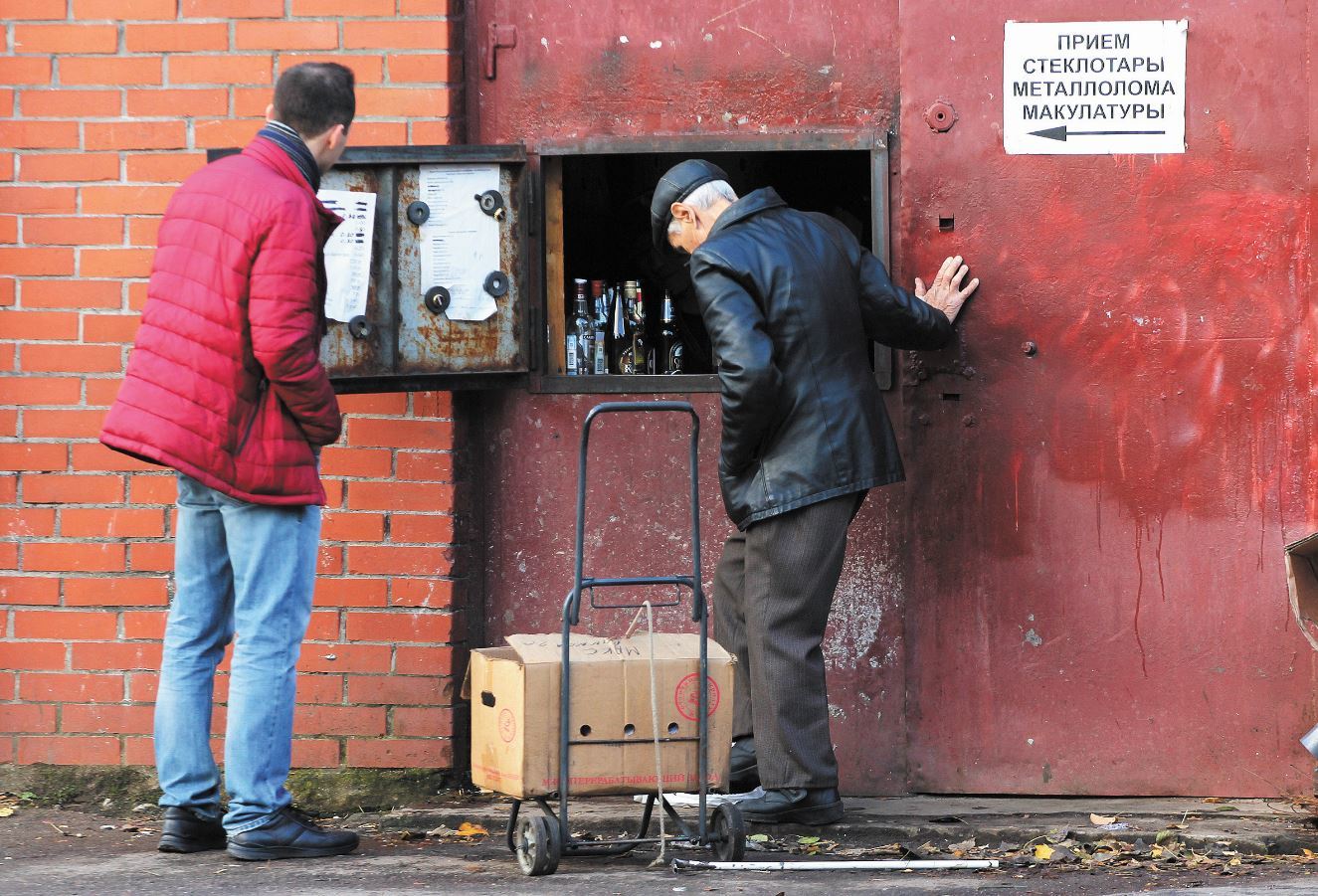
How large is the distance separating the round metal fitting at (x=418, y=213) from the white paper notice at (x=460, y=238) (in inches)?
0.6

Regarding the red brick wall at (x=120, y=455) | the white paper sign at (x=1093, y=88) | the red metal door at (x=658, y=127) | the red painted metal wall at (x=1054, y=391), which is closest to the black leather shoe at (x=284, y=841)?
the red brick wall at (x=120, y=455)

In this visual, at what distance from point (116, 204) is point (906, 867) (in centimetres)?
332

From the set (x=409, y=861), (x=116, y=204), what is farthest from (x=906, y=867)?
(x=116, y=204)

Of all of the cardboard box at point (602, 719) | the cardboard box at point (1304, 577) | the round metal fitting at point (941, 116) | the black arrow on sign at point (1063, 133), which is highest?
the round metal fitting at point (941, 116)

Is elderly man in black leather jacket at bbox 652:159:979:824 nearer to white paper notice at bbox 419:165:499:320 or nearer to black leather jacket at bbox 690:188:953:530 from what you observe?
black leather jacket at bbox 690:188:953:530

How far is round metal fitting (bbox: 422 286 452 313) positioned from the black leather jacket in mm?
885

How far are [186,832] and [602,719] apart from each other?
1.32 meters

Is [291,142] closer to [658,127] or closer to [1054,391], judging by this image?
[658,127]

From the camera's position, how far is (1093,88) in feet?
17.2

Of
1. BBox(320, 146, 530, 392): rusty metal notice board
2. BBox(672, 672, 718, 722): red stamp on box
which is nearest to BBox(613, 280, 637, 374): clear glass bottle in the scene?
BBox(320, 146, 530, 392): rusty metal notice board

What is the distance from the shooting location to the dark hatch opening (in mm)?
6258

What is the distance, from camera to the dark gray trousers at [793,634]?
4.94 metres

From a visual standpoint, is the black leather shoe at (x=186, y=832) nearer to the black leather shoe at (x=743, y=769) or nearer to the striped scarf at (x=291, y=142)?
the black leather shoe at (x=743, y=769)

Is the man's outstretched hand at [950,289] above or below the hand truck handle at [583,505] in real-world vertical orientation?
above
